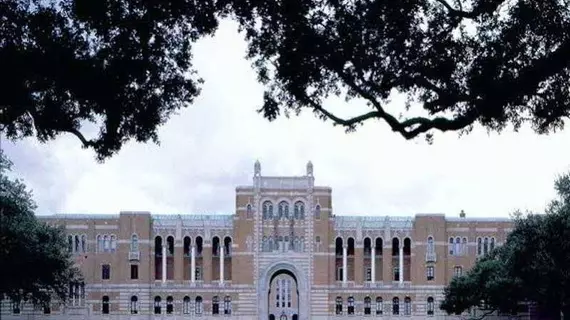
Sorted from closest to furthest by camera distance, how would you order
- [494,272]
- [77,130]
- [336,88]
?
[336,88] < [77,130] < [494,272]

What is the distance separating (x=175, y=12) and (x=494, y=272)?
56.7m

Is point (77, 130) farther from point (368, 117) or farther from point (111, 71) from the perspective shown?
point (368, 117)

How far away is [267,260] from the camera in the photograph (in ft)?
323

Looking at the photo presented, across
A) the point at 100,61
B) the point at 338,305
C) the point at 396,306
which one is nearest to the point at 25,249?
the point at 100,61

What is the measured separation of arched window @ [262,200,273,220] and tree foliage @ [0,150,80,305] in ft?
121

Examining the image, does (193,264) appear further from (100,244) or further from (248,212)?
(100,244)

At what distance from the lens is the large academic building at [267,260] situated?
322 ft

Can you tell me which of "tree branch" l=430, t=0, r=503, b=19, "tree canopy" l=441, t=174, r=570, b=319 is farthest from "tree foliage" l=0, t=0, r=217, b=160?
"tree canopy" l=441, t=174, r=570, b=319

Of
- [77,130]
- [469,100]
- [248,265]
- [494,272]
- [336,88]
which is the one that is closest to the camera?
[469,100]

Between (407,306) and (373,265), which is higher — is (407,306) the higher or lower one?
the lower one

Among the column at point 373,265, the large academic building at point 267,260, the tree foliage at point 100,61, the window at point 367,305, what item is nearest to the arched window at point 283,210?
the large academic building at point 267,260

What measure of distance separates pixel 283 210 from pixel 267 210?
1.52m

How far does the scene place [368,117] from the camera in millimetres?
19922

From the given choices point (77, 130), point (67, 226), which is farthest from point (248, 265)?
point (77, 130)
